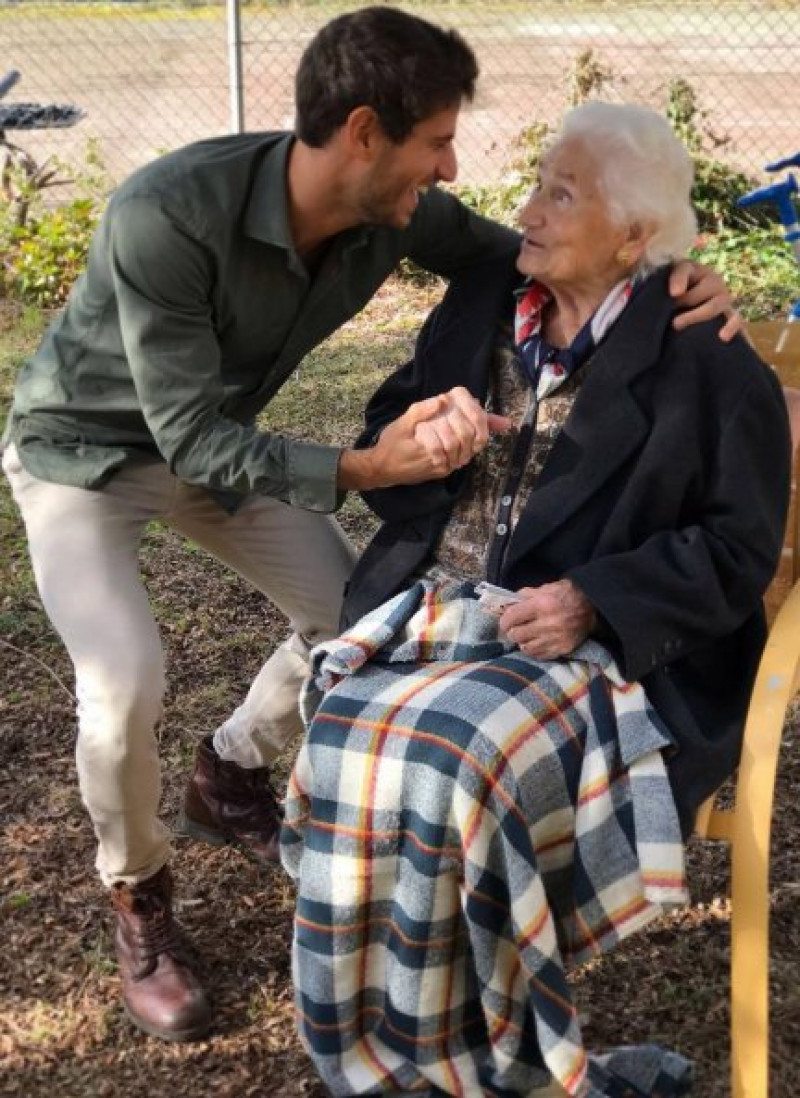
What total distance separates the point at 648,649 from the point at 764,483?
364 millimetres

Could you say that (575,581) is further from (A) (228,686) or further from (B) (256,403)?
(A) (228,686)

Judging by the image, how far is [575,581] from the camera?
2512 millimetres

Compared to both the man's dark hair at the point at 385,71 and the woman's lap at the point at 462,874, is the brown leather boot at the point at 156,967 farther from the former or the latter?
the man's dark hair at the point at 385,71

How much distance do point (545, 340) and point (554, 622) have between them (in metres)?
0.60

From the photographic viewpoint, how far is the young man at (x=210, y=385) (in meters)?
2.52

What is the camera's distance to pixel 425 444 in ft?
8.16

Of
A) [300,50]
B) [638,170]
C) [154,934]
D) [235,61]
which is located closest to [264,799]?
[154,934]

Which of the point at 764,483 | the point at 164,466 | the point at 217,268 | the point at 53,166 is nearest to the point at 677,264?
the point at 764,483

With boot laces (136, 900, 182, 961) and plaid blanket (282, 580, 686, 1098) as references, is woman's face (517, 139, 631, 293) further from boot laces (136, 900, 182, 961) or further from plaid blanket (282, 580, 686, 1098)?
boot laces (136, 900, 182, 961)

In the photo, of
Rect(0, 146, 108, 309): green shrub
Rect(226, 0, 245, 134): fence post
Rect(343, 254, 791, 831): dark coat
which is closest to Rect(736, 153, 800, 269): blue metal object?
Rect(343, 254, 791, 831): dark coat

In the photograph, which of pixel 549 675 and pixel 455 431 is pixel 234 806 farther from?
pixel 455 431

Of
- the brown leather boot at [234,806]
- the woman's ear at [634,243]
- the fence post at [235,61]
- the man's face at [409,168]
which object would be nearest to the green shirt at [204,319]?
the man's face at [409,168]

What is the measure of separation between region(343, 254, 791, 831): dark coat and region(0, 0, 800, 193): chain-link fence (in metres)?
7.58

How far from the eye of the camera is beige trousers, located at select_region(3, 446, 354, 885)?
8.59 ft
